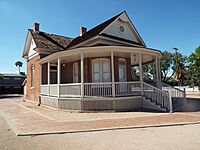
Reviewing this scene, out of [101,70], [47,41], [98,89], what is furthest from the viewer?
[47,41]

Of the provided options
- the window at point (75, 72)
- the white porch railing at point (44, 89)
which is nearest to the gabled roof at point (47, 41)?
the window at point (75, 72)

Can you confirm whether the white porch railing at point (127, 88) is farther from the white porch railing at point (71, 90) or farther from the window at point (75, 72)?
the window at point (75, 72)

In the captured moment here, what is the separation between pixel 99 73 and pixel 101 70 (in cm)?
29

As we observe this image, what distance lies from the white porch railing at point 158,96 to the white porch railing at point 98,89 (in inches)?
103

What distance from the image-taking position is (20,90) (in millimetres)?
48312

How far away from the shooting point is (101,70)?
14.1 m

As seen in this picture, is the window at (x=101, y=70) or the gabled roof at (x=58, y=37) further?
the gabled roof at (x=58, y=37)

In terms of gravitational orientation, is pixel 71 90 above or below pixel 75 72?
below

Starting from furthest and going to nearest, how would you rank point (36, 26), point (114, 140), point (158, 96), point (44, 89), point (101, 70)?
1. point (36, 26)
2. point (44, 89)
3. point (101, 70)
4. point (158, 96)
5. point (114, 140)

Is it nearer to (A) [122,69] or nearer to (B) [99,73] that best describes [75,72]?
(B) [99,73]

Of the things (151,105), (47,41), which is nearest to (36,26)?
(47,41)

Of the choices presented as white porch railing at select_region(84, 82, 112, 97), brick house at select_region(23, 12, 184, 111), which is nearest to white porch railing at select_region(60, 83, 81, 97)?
brick house at select_region(23, 12, 184, 111)

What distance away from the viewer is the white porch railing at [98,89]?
1164 cm

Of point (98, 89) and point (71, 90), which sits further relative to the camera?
point (71, 90)
